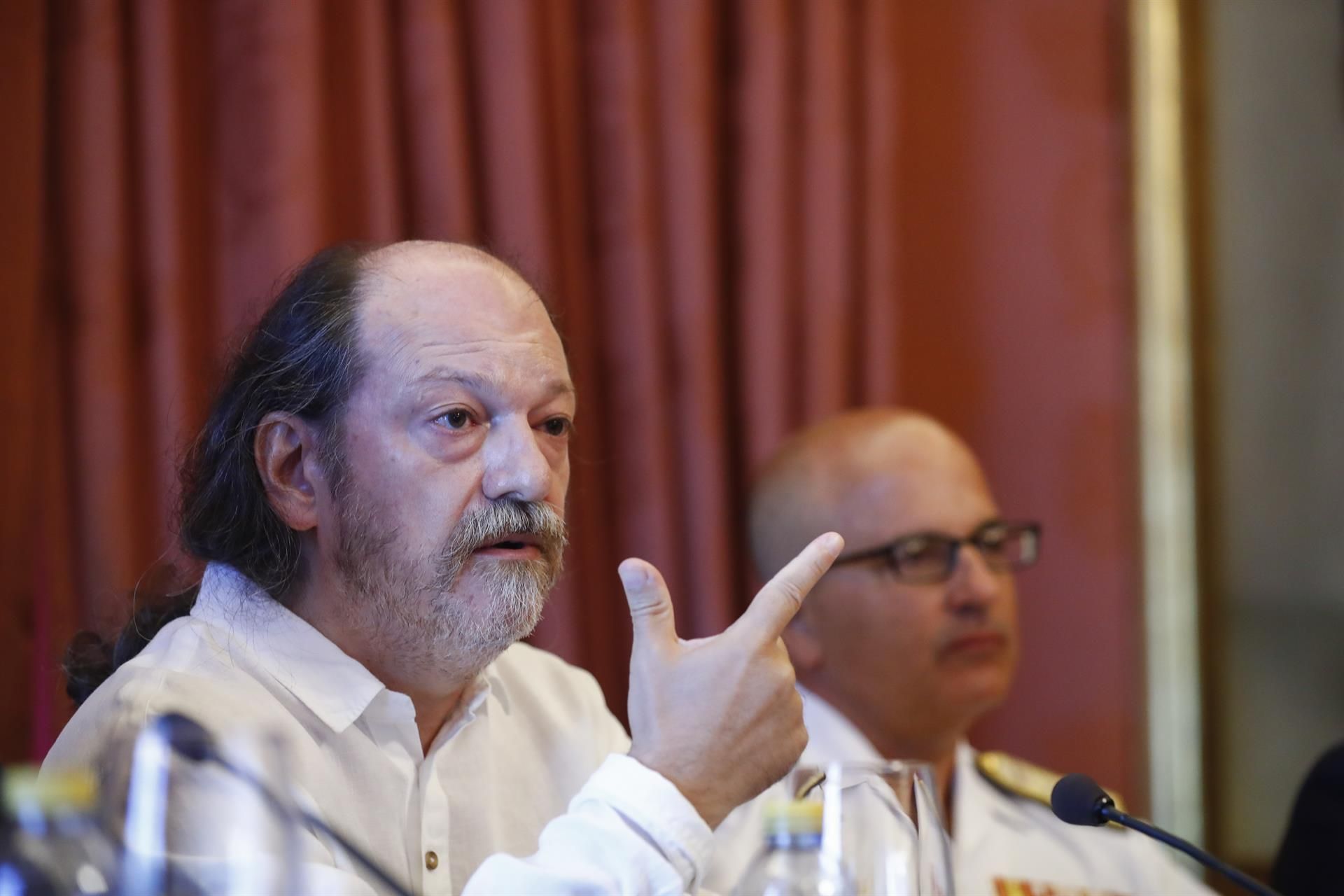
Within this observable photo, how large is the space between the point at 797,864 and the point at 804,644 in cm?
110

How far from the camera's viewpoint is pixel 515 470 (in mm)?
1106

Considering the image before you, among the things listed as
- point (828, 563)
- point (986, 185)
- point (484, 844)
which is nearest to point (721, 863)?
point (484, 844)

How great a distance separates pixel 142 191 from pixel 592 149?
24.1 inches

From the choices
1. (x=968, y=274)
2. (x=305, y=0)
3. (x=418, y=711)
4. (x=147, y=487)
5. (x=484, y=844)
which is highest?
(x=305, y=0)

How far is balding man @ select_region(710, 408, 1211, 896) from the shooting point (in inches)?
68.8

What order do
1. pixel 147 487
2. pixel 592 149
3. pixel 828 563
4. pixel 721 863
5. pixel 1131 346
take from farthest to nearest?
pixel 1131 346 < pixel 592 149 < pixel 147 487 < pixel 721 863 < pixel 828 563

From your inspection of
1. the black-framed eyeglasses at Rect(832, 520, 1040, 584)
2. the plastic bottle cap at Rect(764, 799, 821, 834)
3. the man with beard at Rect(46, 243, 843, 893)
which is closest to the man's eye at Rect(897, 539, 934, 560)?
the black-framed eyeglasses at Rect(832, 520, 1040, 584)

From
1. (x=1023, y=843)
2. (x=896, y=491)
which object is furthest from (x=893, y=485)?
(x=1023, y=843)

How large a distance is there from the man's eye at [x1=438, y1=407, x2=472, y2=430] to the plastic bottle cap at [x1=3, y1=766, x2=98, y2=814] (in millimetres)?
531

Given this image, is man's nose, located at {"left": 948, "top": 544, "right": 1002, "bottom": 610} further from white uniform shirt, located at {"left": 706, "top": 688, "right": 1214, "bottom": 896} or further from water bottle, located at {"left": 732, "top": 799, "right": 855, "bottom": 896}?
water bottle, located at {"left": 732, "top": 799, "right": 855, "bottom": 896}

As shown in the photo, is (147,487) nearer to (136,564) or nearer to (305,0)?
(136,564)

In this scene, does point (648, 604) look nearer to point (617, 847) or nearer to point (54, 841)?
point (617, 847)

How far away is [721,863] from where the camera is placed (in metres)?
1.40

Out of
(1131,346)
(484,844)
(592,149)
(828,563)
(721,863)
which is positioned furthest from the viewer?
(1131,346)
